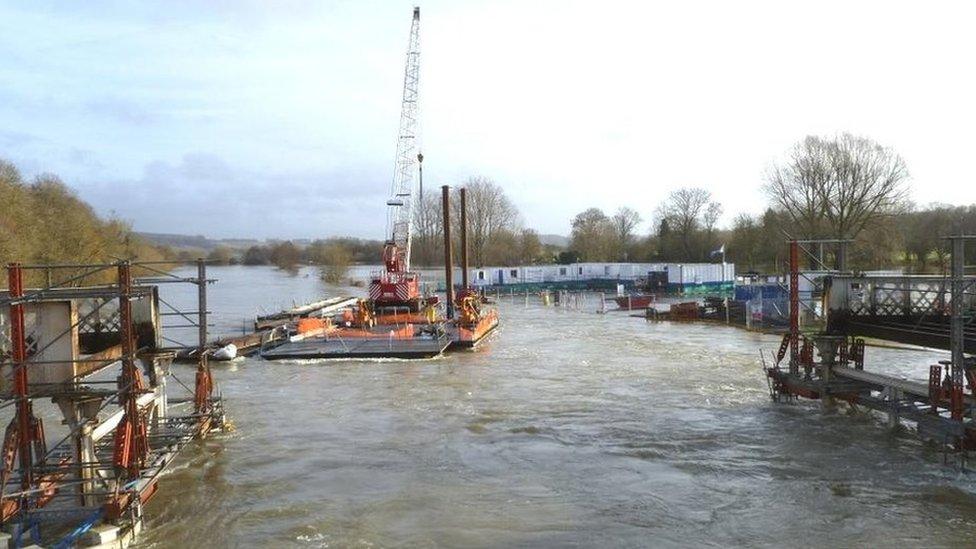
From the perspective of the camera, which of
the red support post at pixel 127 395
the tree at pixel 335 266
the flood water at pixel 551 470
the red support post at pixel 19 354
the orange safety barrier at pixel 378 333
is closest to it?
the red support post at pixel 19 354

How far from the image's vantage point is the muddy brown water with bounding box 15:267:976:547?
12.4m

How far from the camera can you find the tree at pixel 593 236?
11450 centimetres

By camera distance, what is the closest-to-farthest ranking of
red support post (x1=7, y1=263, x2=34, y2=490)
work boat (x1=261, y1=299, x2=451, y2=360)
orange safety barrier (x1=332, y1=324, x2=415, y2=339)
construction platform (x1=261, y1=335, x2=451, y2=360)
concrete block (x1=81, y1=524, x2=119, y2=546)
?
1. red support post (x1=7, y1=263, x2=34, y2=490)
2. concrete block (x1=81, y1=524, x2=119, y2=546)
3. construction platform (x1=261, y1=335, x2=451, y2=360)
4. work boat (x1=261, y1=299, x2=451, y2=360)
5. orange safety barrier (x1=332, y1=324, x2=415, y2=339)

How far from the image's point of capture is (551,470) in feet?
51.1

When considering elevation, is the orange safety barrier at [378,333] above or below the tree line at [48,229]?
below

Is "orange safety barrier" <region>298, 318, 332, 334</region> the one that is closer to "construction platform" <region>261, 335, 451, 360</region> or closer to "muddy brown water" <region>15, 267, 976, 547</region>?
"construction platform" <region>261, 335, 451, 360</region>

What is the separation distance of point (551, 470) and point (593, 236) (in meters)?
104

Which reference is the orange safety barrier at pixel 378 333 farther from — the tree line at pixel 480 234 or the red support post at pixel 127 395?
the tree line at pixel 480 234

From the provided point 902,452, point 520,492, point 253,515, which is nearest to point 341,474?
point 253,515

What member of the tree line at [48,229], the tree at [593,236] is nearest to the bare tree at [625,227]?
the tree at [593,236]

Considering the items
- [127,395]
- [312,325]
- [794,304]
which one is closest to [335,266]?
[312,325]

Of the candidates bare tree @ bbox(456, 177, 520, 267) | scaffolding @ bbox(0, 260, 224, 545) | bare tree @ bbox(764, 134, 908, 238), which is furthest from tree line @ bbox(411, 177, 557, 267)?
scaffolding @ bbox(0, 260, 224, 545)

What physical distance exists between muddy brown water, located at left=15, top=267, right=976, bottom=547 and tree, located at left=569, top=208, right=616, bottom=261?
87068 millimetres

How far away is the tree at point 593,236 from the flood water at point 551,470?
87359mm
